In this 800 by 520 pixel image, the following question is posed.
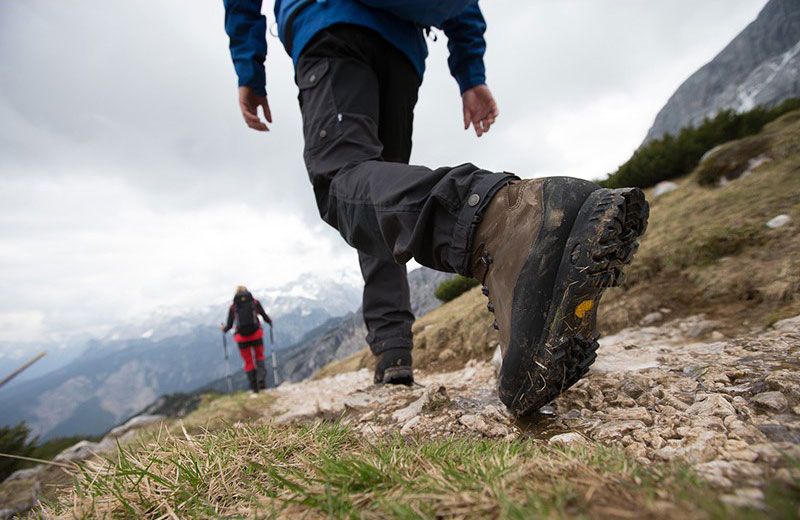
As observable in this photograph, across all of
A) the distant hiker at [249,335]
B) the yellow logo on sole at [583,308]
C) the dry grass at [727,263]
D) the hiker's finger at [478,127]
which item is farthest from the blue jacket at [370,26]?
the distant hiker at [249,335]

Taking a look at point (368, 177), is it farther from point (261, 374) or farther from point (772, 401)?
point (261, 374)

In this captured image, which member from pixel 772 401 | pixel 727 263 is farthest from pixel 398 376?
pixel 727 263

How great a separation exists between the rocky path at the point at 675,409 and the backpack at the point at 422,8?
6.41ft

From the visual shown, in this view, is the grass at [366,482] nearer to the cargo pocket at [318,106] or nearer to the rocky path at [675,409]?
the rocky path at [675,409]

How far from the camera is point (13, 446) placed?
15.0 metres

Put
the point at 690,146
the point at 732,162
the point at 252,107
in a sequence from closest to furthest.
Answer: the point at 252,107
the point at 732,162
the point at 690,146

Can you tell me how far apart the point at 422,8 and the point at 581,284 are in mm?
1607

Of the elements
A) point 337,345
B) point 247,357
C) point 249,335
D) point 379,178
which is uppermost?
point 379,178

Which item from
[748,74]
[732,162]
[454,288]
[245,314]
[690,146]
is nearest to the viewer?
[732,162]

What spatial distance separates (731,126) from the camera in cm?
973

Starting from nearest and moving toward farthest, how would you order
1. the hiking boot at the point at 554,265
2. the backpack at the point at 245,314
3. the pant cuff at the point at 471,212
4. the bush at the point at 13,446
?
1. the hiking boot at the point at 554,265
2. the pant cuff at the point at 471,212
3. the backpack at the point at 245,314
4. the bush at the point at 13,446

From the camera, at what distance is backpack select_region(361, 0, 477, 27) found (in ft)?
6.10

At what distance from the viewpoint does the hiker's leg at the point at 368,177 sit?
1365mm

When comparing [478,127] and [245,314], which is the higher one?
[478,127]
